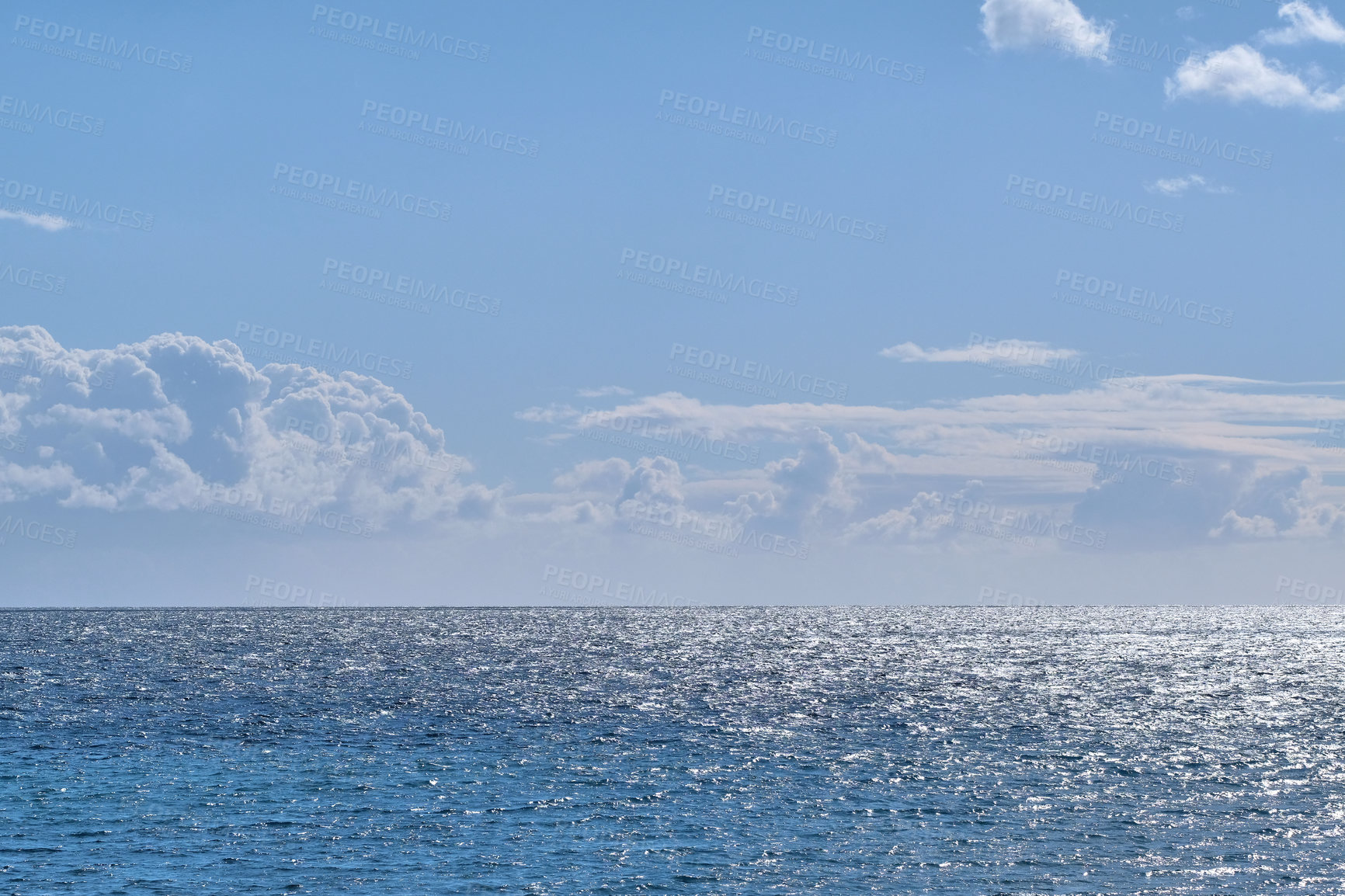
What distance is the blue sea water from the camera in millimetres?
44219

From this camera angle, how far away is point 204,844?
4778cm

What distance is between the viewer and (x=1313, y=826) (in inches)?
1999

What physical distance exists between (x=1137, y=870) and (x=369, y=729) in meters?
53.6

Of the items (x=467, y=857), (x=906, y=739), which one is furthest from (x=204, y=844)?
(x=906, y=739)

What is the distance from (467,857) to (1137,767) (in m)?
41.0

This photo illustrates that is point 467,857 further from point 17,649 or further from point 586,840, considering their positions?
point 17,649

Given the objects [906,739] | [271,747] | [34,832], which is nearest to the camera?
[34,832]

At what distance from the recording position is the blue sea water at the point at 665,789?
44219 millimetres

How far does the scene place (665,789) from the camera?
60.2m

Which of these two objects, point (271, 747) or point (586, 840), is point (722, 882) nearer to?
point (586, 840)

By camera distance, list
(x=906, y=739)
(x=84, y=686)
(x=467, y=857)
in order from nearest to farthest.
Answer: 1. (x=467, y=857)
2. (x=906, y=739)
3. (x=84, y=686)

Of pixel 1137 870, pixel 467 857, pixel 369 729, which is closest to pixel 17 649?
pixel 369 729

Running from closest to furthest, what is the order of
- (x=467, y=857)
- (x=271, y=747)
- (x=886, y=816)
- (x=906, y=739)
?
1. (x=467, y=857)
2. (x=886, y=816)
3. (x=271, y=747)
4. (x=906, y=739)

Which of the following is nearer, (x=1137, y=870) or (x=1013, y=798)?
(x=1137, y=870)
